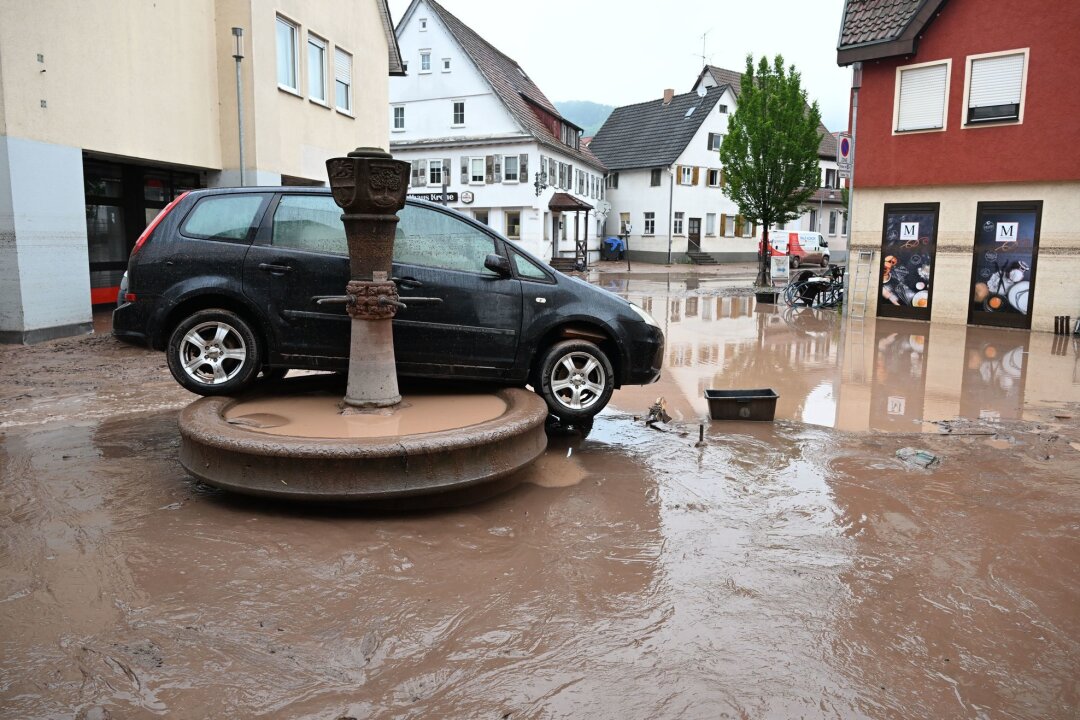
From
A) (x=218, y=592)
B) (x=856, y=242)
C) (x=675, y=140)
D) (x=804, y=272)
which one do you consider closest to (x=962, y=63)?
(x=856, y=242)

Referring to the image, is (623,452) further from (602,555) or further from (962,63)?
(962,63)

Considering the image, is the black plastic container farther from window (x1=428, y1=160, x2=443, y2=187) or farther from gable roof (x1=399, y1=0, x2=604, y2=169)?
window (x1=428, y1=160, x2=443, y2=187)

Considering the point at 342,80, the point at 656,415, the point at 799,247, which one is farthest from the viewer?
the point at 799,247

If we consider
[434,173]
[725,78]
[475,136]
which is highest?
[725,78]

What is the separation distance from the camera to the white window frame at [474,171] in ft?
148

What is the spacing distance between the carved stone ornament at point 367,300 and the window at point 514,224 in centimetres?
3945

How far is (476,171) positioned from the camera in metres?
45.3

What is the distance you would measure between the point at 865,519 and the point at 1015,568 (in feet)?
3.23

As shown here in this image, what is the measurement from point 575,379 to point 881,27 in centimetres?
1611

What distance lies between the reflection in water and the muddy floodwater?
43.7 inches

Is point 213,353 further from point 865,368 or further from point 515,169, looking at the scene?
point 515,169

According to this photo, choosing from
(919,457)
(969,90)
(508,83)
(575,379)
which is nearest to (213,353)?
(575,379)

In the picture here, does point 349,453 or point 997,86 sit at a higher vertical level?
point 997,86

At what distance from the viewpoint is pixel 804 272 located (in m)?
22.6
